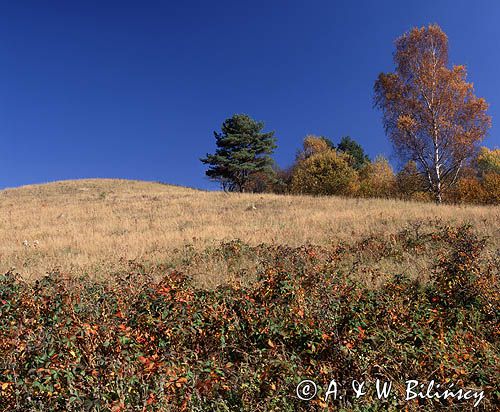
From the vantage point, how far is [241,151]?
3644 cm

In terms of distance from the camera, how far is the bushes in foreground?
10.0ft

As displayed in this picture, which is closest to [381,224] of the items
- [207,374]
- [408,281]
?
[408,281]

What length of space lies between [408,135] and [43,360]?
18.8 m

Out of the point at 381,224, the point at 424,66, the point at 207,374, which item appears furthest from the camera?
the point at 424,66

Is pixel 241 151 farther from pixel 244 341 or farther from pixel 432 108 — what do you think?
pixel 244 341

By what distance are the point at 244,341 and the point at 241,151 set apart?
1305 inches

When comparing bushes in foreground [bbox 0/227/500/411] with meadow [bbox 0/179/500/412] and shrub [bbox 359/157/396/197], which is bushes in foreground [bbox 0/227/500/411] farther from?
shrub [bbox 359/157/396/197]

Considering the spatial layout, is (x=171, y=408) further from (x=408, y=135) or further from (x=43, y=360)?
(x=408, y=135)

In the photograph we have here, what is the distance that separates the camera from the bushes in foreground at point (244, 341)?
3.05m

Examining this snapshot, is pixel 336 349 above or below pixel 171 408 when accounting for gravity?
above

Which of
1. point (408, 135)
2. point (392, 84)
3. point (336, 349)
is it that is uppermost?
point (392, 84)

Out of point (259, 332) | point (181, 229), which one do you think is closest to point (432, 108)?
point (181, 229)

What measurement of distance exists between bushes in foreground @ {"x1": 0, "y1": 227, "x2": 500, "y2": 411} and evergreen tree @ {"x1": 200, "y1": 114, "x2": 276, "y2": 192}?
30.7 meters

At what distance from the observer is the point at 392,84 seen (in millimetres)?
18781
